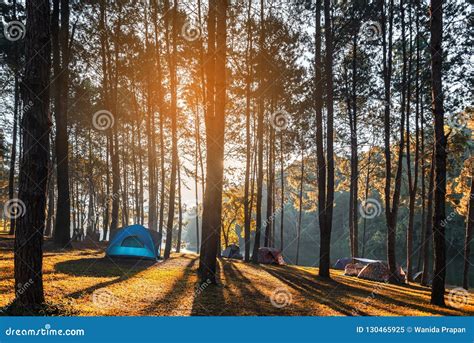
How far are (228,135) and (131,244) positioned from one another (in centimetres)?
1168

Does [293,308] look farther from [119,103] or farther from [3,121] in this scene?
[3,121]

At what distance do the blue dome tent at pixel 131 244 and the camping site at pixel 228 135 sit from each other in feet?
0.22

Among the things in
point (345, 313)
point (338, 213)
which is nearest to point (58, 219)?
point (345, 313)

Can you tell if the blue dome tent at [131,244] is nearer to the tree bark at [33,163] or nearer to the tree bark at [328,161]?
the tree bark at [328,161]

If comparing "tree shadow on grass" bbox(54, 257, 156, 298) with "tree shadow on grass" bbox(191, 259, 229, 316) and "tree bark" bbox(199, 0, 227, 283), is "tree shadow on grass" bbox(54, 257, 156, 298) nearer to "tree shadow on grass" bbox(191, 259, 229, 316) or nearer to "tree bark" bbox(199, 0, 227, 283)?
"tree shadow on grass" bbox(191, 259, 229, 316)

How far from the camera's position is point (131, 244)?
15.7 m

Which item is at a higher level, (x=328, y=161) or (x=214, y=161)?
(x=328, y=161)

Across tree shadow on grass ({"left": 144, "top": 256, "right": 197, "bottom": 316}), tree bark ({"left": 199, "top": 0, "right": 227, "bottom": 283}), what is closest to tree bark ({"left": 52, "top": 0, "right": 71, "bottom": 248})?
tree shadow on grass ({"left": 144, "top": 256, "right": 197, "bottom": 316})

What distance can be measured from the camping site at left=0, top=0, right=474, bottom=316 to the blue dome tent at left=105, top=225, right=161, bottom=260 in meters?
0.07

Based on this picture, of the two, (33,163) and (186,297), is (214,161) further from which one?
(33,163)

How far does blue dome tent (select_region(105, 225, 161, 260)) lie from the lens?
15492 mm

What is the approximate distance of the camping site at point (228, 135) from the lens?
675 centimetres

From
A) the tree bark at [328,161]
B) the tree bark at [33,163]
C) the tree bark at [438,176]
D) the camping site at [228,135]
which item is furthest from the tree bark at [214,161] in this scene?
the tree bark at [328,161]

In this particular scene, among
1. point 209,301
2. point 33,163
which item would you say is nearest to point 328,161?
point 209,301
